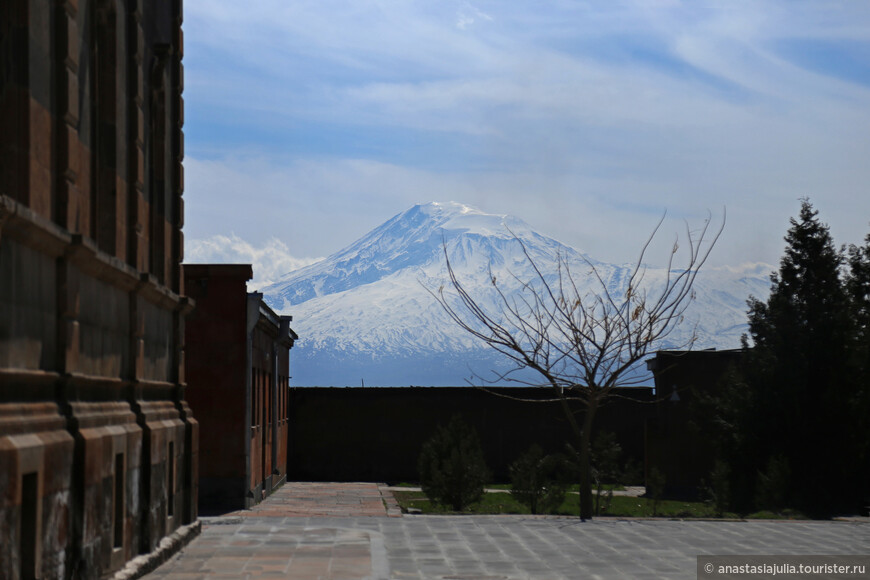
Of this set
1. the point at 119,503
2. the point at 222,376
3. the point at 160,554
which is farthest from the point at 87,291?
the point at 222,376

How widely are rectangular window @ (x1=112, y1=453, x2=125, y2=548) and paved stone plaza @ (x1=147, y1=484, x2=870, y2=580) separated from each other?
2.43 feet

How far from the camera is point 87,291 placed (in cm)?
916

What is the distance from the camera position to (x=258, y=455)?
2166 cm

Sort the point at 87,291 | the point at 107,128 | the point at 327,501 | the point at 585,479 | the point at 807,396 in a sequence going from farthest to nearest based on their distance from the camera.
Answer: the point at 807,396, the point at 327,501, the point at 585,479, the point at 107,128, the point at 87,291

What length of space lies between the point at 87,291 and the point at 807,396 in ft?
60.3

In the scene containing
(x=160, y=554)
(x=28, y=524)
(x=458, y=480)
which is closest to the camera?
(x=28, y=524)

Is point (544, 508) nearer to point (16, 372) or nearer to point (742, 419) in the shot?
point (742, 419)

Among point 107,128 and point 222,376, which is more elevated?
point 107,128

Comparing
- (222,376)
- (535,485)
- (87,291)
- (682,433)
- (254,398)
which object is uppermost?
(87,291)

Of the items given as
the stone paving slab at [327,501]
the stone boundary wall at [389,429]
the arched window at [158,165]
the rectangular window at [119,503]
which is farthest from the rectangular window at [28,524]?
the stone boundary wall at [389,429]

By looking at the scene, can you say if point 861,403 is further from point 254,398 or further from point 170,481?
point 170,481

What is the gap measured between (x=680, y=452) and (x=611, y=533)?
13.8 metres

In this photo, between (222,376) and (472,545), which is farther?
(222,376)

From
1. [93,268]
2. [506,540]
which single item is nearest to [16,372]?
[93,268]
